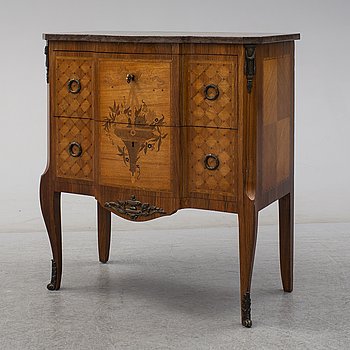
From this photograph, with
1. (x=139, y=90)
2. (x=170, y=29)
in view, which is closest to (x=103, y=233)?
(x=139, y=90)

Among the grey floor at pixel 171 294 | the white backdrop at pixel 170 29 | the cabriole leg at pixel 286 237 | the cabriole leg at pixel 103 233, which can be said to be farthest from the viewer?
the white backdrop at pixel 170 29

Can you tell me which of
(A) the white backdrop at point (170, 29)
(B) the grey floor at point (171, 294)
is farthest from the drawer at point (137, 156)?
(A) the white backdrop at point (170, 29)

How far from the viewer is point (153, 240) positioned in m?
5.05

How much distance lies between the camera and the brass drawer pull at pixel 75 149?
4.00 meters

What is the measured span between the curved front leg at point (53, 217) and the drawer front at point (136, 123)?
302 mm

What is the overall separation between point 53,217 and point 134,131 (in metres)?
0.57

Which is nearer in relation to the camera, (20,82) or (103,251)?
(103,251)

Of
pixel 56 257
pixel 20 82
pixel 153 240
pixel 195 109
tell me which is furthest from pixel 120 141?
pixel 20 82

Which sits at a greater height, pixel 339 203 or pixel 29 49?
pixel 29 49

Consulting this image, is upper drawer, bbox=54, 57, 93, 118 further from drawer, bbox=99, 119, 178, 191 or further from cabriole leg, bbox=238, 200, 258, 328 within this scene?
cabriole leg, bbox=238, 200, 258, 328

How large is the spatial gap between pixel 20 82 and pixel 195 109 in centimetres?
242

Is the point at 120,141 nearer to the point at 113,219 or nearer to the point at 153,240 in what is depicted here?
the point at 153,240

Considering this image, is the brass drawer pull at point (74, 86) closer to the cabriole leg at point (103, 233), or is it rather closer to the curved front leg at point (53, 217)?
Result: the curved front leg at point (53, 217)

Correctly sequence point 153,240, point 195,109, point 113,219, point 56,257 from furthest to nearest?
point 113,219 < point 153,240 < point 56,257 < point 195,109
